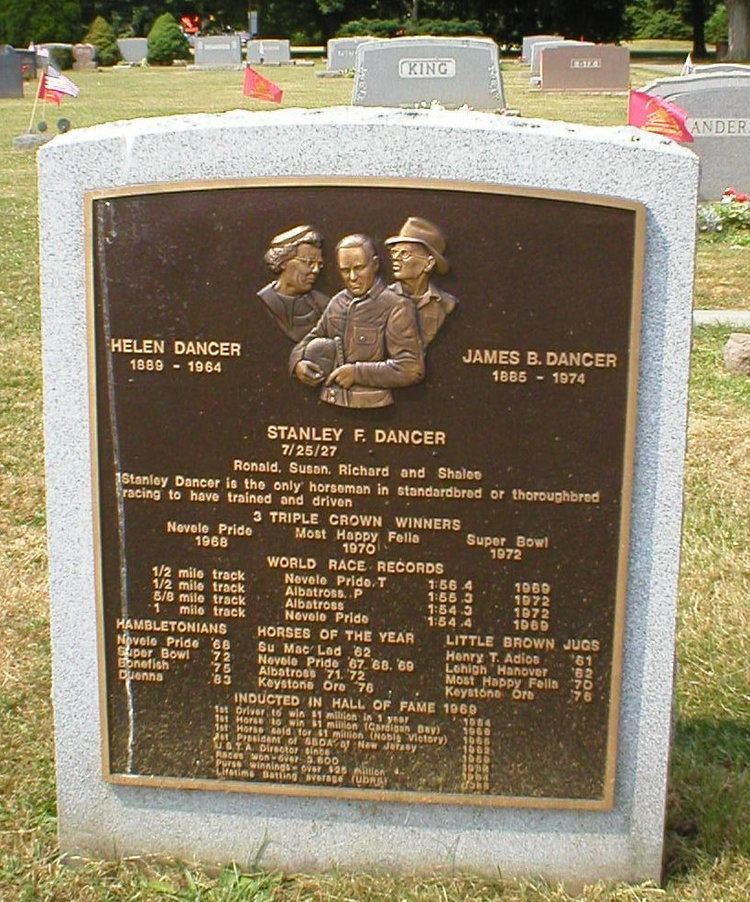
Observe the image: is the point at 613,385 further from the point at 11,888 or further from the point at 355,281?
the point at 11,888

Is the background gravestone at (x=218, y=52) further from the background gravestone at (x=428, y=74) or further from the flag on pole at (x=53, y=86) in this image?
the flag on pole at (x=53, y=86)

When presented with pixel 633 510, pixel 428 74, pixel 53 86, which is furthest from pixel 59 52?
pixel 633 510

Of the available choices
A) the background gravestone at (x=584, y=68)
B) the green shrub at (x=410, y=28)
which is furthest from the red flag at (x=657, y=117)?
the green shrub at (x=410, y=28)

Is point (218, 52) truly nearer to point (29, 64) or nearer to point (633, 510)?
point (29, 64)

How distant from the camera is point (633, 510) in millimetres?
3273

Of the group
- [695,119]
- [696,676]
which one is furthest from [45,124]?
[696,676]

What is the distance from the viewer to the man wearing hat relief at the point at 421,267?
10.1 ft

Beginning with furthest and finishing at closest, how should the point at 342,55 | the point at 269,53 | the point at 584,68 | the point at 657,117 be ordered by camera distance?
the point at 269,53, the point at 342,55, the point at 584,68, the point at 657,117

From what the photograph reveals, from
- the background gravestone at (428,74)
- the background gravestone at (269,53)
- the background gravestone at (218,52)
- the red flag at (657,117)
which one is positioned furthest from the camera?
the background gravestone at (269,53)

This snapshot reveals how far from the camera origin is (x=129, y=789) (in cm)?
358

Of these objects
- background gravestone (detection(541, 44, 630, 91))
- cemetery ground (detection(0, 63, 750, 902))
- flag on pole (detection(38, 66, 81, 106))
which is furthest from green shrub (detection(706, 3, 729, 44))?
cemetery ground (detection(0, 63, 750, 902))

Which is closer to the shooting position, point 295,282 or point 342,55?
point 295,282

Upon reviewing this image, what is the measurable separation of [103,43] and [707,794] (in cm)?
4888

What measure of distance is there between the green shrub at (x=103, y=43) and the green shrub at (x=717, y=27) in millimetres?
25342
